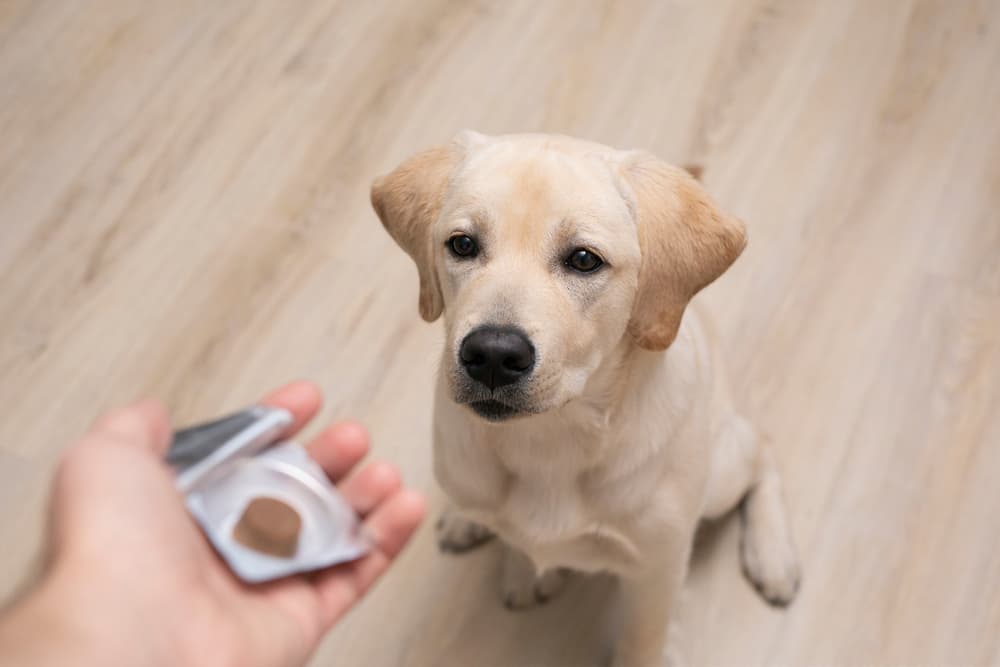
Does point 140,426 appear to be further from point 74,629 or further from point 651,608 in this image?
point 651,608

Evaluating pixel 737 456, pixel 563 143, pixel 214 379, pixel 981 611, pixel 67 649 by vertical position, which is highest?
pixel 563 143

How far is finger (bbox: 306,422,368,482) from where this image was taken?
5.42 ft

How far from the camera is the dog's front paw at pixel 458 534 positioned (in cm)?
228

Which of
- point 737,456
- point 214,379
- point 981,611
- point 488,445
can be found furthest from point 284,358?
point 981,611

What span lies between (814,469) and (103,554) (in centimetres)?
175

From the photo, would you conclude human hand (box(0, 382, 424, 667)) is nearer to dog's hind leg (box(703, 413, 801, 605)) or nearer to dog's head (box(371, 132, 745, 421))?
dog's head (box(371, 132, 745, 421))

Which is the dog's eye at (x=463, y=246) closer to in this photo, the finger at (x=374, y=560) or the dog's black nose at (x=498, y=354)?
the dog's black nose at (x=498, y=354)

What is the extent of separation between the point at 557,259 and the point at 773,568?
1.13 metres

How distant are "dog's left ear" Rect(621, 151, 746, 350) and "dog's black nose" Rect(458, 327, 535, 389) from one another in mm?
212

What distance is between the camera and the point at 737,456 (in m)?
2.04

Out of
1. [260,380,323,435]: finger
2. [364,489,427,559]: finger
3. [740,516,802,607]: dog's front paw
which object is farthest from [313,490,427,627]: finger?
[740,516,802,607]: dog's front paw

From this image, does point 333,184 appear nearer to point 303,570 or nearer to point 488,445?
point 488,445

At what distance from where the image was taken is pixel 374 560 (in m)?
1.60

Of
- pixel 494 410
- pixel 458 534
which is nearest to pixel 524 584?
pixel 458 534
